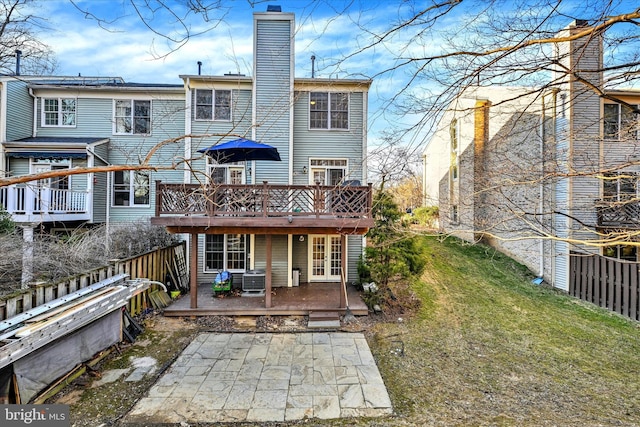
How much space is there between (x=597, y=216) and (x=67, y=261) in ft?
47.0

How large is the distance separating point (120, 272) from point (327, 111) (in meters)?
7.76

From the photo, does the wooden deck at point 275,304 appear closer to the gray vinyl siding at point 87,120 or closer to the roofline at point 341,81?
the roofline at point 341,81

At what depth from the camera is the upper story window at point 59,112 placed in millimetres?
11172

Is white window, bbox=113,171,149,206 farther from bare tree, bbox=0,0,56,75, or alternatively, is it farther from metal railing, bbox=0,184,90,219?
bare tree, bbox=0,0,56,75

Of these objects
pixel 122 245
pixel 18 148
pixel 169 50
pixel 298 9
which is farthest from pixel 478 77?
pixel 18 148

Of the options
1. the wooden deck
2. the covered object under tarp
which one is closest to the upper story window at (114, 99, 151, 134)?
the wooden deck

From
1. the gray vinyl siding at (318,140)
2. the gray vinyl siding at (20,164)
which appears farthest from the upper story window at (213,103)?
the gray vinyl siding at (20,164)

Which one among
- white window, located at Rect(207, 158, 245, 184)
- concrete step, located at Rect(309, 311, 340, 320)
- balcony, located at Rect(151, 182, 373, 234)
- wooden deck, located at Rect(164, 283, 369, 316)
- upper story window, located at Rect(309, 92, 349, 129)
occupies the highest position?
upper story window, located at Rect(309, 92, 349, 129)

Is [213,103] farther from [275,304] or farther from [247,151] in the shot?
[275,304]

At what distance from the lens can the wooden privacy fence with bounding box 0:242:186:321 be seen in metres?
3.88

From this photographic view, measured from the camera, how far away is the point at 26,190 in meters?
8.55

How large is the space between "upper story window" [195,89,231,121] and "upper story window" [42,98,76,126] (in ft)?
17.3

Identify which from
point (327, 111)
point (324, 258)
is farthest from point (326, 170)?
point (324, 258)

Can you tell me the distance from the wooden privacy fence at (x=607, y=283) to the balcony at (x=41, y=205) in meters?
15.0
